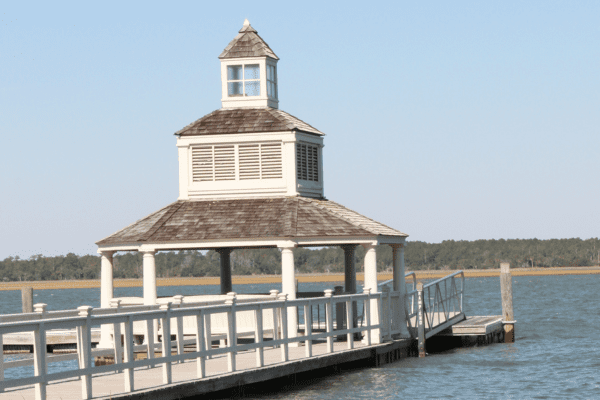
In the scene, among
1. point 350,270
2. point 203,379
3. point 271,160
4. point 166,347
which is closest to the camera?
point 166,347

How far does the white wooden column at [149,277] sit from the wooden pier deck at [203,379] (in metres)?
3.28

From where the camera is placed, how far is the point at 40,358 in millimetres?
13164

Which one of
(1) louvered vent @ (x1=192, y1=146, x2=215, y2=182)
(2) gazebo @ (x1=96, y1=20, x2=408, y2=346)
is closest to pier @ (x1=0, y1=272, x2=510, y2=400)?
(2) gazebo @ (x1=96, y1=20, x2=408, y2=346)

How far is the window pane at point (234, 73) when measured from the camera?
27.3 m

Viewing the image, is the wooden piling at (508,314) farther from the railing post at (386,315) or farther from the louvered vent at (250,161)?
the louvered vent at (250,161)

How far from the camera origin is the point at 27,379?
12.9 metres

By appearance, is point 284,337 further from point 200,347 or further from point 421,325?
point 421,325

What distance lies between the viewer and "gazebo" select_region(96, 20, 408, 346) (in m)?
23.7

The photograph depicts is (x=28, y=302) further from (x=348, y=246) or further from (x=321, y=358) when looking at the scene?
(x=321, y=358)

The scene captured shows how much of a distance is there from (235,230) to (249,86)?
5196 mm

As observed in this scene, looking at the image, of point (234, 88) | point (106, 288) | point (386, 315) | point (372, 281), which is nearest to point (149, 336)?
point (106, 288)

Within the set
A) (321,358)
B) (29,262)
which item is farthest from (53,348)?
(29,262)

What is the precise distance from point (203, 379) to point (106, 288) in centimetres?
873

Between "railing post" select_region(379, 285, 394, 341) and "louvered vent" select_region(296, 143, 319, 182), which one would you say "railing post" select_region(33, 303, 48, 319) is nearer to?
"railing post" select_region(379, 285, 394, 341)
